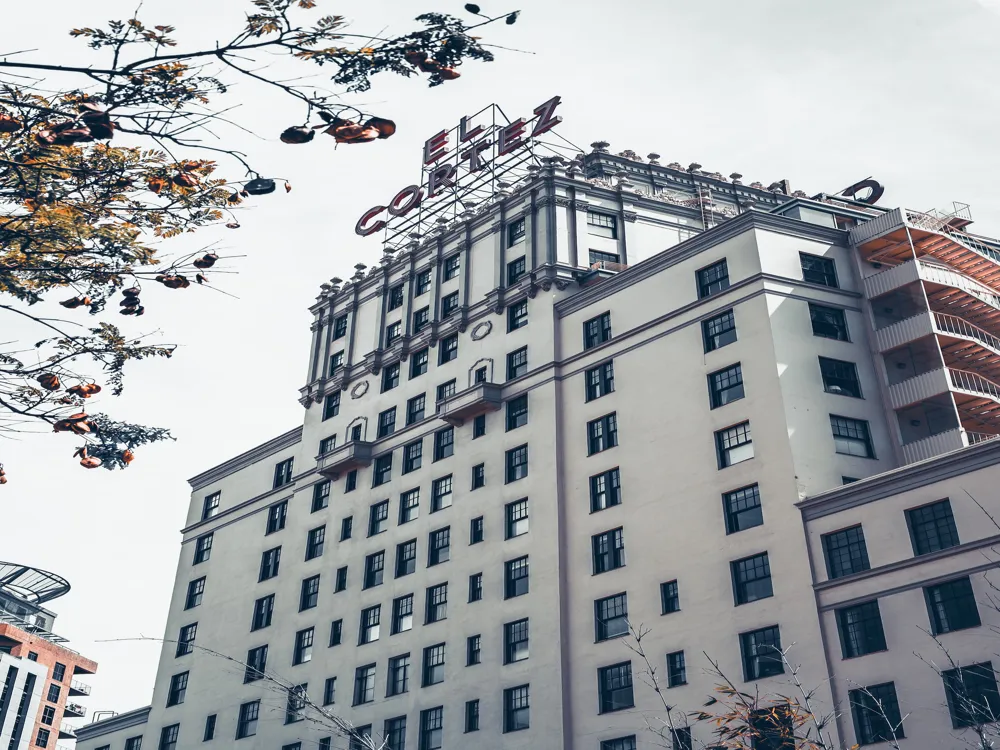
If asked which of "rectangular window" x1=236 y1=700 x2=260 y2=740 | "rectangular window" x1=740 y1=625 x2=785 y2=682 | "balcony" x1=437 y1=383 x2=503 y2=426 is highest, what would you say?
"balcony" x1=437 y1=383 x2=503 y2=426

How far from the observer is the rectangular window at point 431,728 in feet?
180

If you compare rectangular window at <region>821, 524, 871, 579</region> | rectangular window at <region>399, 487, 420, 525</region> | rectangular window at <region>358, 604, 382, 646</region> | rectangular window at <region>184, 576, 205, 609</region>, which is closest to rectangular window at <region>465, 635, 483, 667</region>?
rectangular window at <region>358, 604, 382, 646</region>

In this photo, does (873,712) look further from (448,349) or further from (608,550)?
(448,349)

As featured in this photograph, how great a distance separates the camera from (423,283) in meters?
72.9

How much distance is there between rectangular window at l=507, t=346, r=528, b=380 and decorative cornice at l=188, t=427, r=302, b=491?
2006 cm

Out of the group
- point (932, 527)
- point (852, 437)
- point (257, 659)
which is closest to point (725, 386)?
point (852, 437)

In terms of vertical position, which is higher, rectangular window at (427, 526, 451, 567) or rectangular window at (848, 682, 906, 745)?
rectangular window at (427, 526, 451, 567)

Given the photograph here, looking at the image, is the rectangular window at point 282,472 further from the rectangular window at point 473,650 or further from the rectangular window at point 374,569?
the rectangular window at point 473,650

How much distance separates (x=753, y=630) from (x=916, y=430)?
1444cm

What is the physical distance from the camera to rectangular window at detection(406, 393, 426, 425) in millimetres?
67188

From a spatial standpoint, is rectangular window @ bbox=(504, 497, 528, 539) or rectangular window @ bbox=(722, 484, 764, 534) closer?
rectangular window @ bbox=(722, 484, 764, 534)

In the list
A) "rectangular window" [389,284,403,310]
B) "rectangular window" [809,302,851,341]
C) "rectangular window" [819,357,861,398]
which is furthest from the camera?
A: "rectangular window" [389,284,403,310]

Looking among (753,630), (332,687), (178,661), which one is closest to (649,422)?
(753,630)

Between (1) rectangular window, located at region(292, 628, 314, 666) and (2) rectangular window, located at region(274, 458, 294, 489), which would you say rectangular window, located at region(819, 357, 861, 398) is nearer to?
(1) rectangular window, located at region(292, 628, 314, 666)
